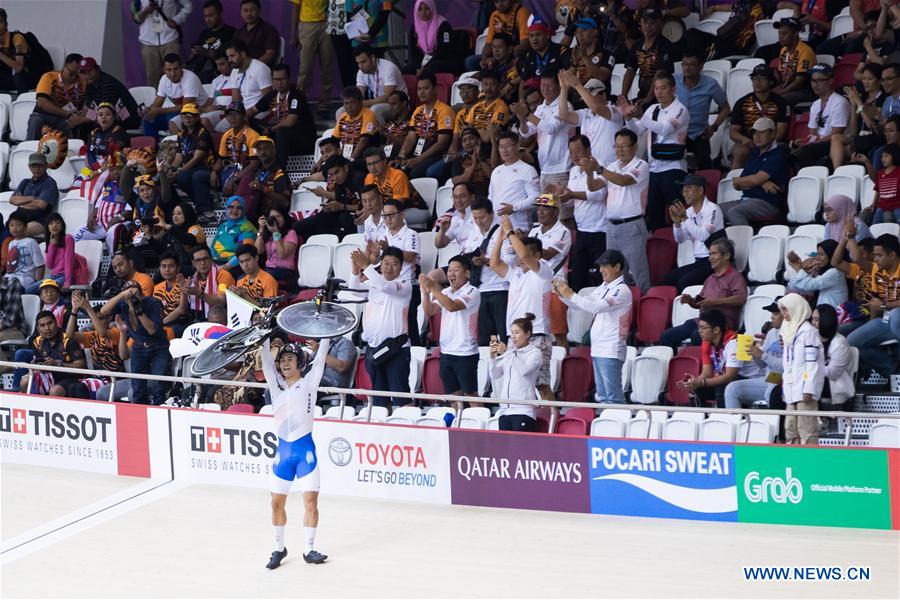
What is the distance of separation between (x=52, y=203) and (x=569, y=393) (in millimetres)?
7822

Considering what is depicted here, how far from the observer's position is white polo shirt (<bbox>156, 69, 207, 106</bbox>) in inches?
685

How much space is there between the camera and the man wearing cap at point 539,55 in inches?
576

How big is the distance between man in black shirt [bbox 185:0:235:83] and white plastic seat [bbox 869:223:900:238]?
372 inches

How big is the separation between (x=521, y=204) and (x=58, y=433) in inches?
212

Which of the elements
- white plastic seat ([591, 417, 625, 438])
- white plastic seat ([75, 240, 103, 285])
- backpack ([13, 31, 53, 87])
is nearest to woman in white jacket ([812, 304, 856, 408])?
white plastic seat ([591, 417, 625, 438])

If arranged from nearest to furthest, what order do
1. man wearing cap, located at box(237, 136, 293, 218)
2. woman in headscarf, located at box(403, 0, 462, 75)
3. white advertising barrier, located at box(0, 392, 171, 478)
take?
white advertising barrier, located at box(0, 392, 171, 478)
man wearing cap, located at box(237, 136, 293, 218)
woman in headscarf, located at box(403, 0, 462, 75)

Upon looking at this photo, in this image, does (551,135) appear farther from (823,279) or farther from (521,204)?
(823,279)

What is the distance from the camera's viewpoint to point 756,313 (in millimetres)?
11898

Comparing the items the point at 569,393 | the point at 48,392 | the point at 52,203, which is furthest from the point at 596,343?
the point at 52,203

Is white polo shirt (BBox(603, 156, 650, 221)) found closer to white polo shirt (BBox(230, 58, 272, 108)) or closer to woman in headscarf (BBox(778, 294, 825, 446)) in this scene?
woman in headscarf (BBox(778, 294, 825, 446))

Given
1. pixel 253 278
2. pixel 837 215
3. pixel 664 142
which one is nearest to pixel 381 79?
pixel 253 278

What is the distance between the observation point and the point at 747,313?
1195 cm

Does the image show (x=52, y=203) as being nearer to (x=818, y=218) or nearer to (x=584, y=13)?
(x=584, y=13)

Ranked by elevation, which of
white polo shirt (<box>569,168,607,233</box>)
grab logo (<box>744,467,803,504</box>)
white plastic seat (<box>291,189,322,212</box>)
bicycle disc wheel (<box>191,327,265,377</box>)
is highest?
white plastic seat (<box>291,189,322,212</box>)
